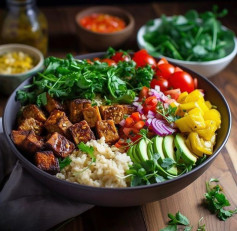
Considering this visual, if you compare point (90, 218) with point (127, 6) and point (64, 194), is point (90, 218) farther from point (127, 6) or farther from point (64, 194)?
point (127, 6)

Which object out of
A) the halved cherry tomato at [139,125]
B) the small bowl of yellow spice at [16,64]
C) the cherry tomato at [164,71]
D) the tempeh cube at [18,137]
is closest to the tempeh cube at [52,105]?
the tempeh cube at [18,137]

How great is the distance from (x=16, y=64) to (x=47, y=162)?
4.45 ft

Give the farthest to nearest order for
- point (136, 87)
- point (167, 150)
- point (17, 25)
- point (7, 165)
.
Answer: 1. point (17, 25)
2. point (136, 87)
3. point (7, 165)
4. point (167, 150)

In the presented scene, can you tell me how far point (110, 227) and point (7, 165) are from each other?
2.61ft

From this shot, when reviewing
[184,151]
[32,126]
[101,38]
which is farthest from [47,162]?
[101,38]

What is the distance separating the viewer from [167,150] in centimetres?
229

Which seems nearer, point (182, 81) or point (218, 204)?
point (218, 204)

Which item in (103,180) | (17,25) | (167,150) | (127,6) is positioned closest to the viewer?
(103,180)

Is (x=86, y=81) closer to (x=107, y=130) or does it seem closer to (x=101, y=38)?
(x=107, y=130)

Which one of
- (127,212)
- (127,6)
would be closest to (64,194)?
(127,212)

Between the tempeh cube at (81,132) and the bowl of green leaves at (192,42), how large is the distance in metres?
1.24

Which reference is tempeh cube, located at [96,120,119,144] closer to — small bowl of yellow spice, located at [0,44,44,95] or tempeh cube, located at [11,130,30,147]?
tempeh cube, located at [11,130,30,147]

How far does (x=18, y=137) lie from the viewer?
2.32 m

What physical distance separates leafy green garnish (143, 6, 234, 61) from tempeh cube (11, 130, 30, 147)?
1.55 m
